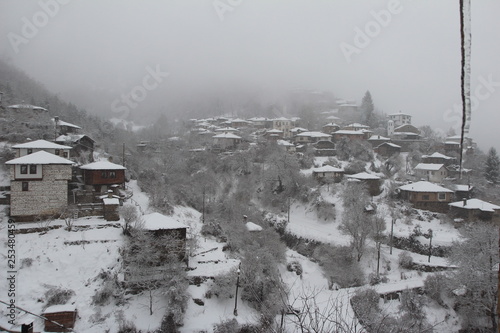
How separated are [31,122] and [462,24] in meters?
40.1

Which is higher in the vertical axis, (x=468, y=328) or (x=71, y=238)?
(x=71, y=238)

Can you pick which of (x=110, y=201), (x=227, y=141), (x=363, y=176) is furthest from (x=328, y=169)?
(x=110, y=201)

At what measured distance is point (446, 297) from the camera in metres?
21.0

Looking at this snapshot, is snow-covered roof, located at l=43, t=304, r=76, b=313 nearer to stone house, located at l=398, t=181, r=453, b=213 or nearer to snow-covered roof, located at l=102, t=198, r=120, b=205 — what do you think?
snow-covered roof, located at l=102, t=198, r=120, b=205

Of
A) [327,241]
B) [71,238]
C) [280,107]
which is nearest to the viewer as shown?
[71,238]

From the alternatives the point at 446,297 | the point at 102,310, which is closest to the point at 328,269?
the point at 446,297

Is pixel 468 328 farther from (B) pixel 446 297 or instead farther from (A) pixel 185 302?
(A) pixel 185 302

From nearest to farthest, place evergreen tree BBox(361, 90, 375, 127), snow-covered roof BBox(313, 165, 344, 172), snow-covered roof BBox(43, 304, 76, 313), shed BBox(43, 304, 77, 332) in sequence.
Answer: shed BBox(43, 304, 77, 332)
snow-covered roof BBox(43, 304, 76, 313)
snow-covered roof BBox(313, 165, 344, 172)
evergreen tree BBox(361, 90, 375, 127)

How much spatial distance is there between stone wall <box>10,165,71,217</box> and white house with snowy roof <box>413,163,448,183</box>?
3930cm

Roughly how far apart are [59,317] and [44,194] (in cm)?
1038

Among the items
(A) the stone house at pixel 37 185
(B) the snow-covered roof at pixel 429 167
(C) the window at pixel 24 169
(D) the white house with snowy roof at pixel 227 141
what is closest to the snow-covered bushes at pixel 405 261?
(B) the snow-covered roof at pixel 429 167

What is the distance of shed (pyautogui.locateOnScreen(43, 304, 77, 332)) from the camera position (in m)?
14.9

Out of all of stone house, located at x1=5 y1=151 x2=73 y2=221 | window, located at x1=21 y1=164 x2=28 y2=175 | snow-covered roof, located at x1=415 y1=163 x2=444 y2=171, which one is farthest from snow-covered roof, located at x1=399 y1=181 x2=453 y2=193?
window, located at x1=21 y1=164 x2=28 y2=175

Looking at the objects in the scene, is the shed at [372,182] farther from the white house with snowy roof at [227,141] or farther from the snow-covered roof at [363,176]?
the white house with snowy roof at [227,141]
